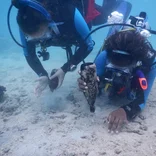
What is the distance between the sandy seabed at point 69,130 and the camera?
2.77m

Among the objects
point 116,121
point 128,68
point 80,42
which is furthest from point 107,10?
point 116,121

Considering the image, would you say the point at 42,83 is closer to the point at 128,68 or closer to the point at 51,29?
the point at 51,29

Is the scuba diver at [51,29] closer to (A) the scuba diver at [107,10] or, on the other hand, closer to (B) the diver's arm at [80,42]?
(B) the diver's arm at [80,42]

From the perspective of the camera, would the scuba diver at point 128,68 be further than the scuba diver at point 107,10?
No

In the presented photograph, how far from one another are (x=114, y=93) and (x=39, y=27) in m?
1.74

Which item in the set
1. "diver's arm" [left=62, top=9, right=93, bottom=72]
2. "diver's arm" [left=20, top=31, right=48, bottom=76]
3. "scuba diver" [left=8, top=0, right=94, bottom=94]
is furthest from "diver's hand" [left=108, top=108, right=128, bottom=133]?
"diver's arm" [left=20, top=31, right=48, bottom=76]

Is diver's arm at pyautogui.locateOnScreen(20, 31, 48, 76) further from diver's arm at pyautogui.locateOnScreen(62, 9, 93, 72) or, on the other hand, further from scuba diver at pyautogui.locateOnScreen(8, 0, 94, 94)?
diver's arm at pyautogui.locateOnScreen(62, 9, 93, 72)

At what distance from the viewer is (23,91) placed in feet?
19.0

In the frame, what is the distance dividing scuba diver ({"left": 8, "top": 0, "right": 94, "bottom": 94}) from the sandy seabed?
0.55m

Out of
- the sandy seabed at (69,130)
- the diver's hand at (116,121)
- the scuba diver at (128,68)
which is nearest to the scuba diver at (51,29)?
the sandy seabed at (69,130)

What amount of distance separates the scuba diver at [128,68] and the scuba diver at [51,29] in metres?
0.95

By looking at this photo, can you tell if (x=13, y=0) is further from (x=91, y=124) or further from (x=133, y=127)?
(x=133, y=127)

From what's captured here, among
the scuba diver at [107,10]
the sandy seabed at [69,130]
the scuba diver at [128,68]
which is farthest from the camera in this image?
the scuba diver at [107,10]

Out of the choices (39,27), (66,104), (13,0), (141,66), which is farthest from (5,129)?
(141,66)
